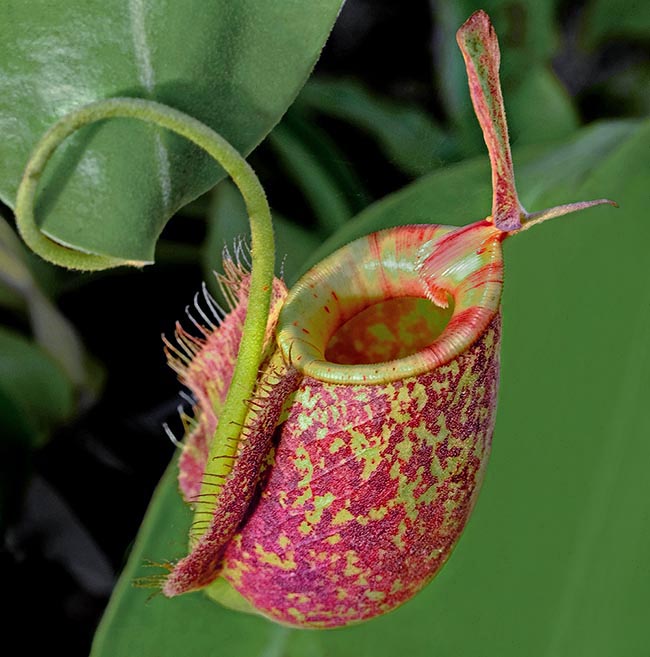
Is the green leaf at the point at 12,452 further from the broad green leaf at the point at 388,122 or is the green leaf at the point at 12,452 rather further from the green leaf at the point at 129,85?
the broad green leaf at the point at 388,122

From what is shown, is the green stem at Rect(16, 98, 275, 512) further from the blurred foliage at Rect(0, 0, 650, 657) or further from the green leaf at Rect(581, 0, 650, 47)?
the green leaf at Rect(581, 0, 650, 47)

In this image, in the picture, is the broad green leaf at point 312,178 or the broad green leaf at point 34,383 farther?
the broad green leaf at point 312,178

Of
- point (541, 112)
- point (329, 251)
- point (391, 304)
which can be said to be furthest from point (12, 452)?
point (541, 112)

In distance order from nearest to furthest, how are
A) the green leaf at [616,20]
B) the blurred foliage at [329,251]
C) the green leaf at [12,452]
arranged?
the blurred foliage at [329,251]
the green leaf at [12,452]
the green leaf at [616,20]

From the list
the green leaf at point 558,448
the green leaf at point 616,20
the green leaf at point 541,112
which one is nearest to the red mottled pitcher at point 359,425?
the green leaf at point 558,448

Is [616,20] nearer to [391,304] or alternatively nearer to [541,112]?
[541,112]

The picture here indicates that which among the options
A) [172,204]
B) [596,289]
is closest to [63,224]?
[172,204]
